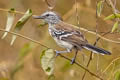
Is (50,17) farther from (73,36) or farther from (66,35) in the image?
(73,36)

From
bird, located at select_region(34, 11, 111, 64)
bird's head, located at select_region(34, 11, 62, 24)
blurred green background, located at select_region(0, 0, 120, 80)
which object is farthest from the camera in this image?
blurred green background, located at select_region(0, 0, 120, 80)

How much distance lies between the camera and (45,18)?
5.87 meters

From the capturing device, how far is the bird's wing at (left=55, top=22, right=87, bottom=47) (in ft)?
17.6

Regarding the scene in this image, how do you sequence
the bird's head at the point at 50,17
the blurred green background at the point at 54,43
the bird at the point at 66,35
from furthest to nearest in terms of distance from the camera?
1. the blurred green background at the point at 54,43
2. the bird's head at the point at 50,17
3. the bird at the point at 66,35

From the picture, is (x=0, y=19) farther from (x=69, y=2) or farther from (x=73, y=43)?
(x=73, y=43)

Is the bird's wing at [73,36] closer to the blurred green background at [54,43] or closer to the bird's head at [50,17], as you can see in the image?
the bird's head at [50,17]

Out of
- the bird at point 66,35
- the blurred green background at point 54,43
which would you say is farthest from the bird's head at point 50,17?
the blurred green background at point 54,43

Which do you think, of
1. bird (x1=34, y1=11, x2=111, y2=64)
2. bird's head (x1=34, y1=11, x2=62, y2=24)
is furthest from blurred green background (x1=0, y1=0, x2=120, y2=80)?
bird's head (x1=34, y1=11, x2=62, y2=24)

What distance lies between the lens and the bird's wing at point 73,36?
5.38 metres

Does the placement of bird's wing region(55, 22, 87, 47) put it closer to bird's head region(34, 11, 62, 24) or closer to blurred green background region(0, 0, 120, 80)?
bird's head region(34, 11, 62, 24)

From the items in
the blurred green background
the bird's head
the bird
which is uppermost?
the bird's head

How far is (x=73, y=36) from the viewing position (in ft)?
18.0

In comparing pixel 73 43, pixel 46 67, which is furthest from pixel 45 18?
pixel 46 67

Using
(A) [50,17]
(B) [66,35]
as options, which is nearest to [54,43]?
(A) [50,17]
